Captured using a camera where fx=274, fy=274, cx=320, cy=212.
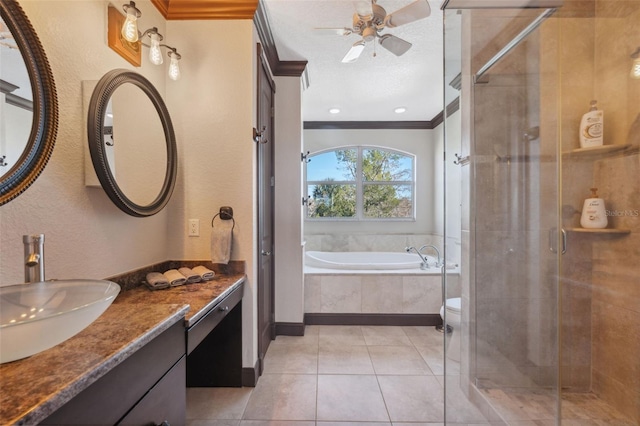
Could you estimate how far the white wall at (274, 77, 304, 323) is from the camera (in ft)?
8.68

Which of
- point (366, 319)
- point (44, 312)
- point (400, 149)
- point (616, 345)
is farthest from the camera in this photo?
point (400, 149)

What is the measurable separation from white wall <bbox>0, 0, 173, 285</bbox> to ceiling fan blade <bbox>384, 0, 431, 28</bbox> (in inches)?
59.8

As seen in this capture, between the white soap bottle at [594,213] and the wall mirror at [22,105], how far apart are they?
265 cm

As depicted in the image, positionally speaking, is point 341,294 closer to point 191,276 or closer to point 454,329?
point 454,329

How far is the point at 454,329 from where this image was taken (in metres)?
1.82

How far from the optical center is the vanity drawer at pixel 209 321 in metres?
1.12

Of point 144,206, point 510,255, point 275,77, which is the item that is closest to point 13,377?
point 144,206

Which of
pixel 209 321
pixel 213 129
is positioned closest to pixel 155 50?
pixel 213 129

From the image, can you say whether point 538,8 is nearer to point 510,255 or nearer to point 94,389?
point 510,255

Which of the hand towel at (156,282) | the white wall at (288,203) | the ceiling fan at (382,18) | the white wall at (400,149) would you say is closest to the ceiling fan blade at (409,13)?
the ceiling fan at (382,18)

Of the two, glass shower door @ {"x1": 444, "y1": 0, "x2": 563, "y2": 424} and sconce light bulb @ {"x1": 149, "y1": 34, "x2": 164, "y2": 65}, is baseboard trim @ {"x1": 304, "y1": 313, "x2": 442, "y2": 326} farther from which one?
→ sconce light bulb @ {"x1": 149, "y1": 34, "x2": 164, "y2": 65}

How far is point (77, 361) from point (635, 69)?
262 cm

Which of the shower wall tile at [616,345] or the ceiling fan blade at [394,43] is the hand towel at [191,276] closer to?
the ceiling fan blade at [394,43]

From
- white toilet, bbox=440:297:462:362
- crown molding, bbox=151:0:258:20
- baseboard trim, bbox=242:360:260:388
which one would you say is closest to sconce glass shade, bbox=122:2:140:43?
crown molding, bbox=151:0:258:20
